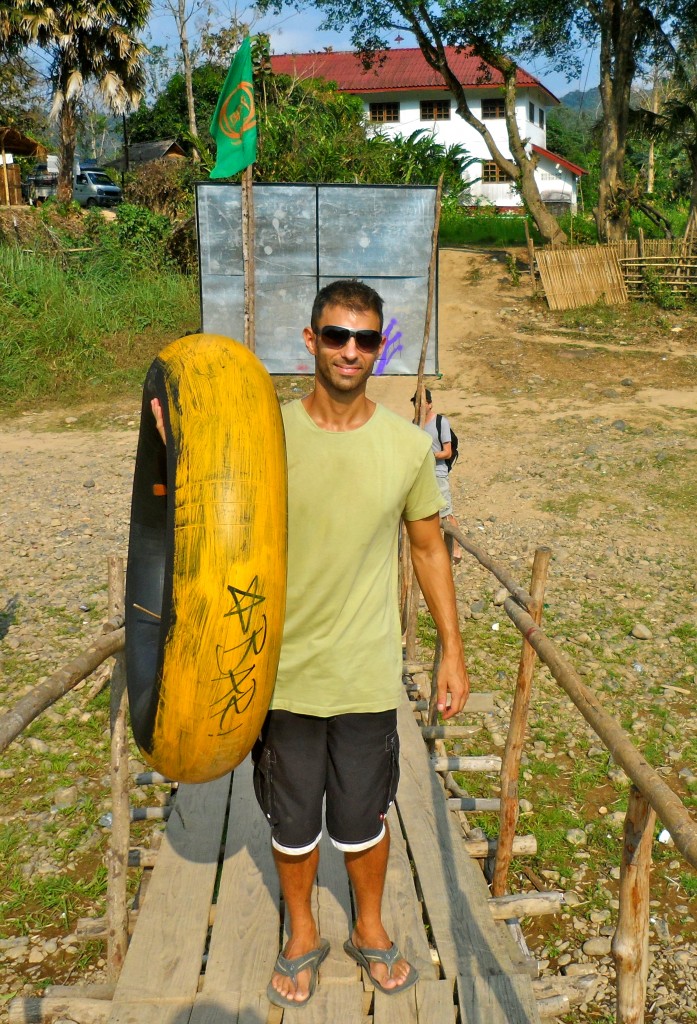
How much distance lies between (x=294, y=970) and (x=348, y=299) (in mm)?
1789

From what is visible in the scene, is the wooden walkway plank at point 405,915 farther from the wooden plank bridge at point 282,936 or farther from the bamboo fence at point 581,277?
the bamboo fence at point 581,277

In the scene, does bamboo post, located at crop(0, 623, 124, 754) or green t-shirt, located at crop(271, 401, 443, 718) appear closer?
bamboo post, located at crop(0, 623, 124, 754)

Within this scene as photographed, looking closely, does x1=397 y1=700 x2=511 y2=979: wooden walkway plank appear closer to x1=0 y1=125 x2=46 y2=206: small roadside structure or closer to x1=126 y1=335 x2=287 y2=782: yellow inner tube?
x1=126 y1=335 x2=287 y2=782: yellow inner tube

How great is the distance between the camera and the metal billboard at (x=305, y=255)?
30.8 ft

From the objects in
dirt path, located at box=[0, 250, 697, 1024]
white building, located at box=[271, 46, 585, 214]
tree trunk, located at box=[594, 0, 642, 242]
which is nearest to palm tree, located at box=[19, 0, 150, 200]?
white building, located at box=[271, 46, 585, 214]

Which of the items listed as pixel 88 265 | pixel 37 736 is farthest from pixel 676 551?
pixel 88 265

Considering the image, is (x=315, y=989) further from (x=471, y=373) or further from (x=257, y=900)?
(x=471, y=373)

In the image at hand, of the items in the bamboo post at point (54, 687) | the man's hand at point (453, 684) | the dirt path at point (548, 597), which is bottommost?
the dirt path at point (548, 597)

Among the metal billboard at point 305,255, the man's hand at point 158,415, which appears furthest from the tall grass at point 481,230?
the man's hand at point 158,415

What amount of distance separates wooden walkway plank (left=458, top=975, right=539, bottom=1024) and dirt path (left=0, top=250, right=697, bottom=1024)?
48.4 inches

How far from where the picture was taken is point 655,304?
58.3 feet

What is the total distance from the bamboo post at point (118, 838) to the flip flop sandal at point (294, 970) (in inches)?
19.1

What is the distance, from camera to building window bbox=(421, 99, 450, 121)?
3469 cm

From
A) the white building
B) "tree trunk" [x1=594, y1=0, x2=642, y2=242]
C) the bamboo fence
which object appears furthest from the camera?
the white building
